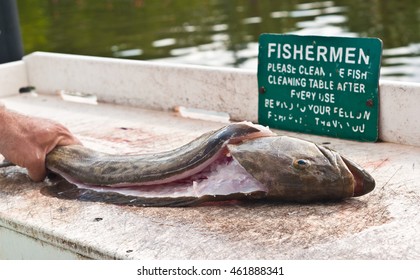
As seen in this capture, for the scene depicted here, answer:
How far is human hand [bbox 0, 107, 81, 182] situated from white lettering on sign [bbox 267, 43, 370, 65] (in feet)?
5.81

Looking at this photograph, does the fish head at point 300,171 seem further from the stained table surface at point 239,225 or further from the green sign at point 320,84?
the green sign at point 320,84

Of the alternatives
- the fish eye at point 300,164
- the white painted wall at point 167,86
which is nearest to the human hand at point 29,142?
the fish eye at point 300,164

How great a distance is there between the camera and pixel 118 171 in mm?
4133

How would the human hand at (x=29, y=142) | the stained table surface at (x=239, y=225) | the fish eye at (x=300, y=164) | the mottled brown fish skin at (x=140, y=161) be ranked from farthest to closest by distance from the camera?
the human hand at (x=29, y=142) < the mottled brown fish skin at (x=140, y=161) < the fish eye at (x=300, y=164) < the stained table surface at (x=239, y=225)

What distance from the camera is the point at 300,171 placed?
3668 millimetres

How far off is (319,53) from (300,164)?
1.64m

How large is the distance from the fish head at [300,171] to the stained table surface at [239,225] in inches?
3.3

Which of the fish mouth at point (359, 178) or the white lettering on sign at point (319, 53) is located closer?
the fish mouth at point (359, 178)

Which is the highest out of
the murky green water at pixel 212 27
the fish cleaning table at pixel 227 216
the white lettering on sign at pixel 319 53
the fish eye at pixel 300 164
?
the white lettering on sign at pixel 319 53

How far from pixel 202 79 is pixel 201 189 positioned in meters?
2.23

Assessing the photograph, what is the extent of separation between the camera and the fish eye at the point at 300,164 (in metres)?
3.66

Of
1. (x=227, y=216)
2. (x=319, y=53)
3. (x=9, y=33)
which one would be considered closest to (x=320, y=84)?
(x=319, y=53)

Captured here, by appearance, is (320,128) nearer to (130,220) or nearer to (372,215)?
(372,215)
